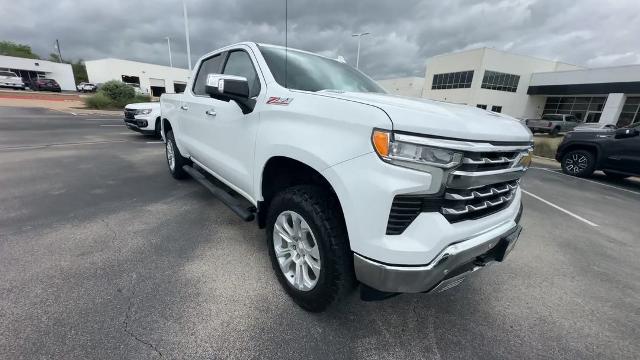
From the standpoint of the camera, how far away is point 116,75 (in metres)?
56.1

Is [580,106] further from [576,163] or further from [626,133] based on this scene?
[626,133]

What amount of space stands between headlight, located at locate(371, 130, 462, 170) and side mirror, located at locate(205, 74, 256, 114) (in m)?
1.27

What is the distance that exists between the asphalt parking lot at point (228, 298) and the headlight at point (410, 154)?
1.26 metres

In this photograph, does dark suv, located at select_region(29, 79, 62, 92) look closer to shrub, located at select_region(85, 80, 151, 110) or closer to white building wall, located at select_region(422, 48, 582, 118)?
shrub, located at select_region(85, 80, 151, 110)

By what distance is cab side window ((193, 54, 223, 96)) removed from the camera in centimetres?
375

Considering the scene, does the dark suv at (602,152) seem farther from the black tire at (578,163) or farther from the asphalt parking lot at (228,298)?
the asphalt parking lot at (228,298)

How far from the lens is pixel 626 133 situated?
23.8 feet

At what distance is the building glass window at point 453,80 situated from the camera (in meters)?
39.6

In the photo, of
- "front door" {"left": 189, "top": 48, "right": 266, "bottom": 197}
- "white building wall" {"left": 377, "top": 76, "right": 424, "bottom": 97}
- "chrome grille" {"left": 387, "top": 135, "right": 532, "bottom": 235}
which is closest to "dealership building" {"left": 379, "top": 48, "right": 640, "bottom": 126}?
"white building wall" {"left": 377, "top": 76, "right": 424, "bottom": 97}

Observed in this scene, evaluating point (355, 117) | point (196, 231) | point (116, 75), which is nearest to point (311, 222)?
point (355, 117)

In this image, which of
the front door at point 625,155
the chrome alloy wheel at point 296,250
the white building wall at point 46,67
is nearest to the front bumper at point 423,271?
the chrome alloy wheel at point 296,250

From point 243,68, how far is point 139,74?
2628 inches

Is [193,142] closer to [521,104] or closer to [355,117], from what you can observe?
[355,117]

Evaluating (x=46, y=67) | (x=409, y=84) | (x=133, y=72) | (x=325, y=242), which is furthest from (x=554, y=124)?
(x=46, y=67)
